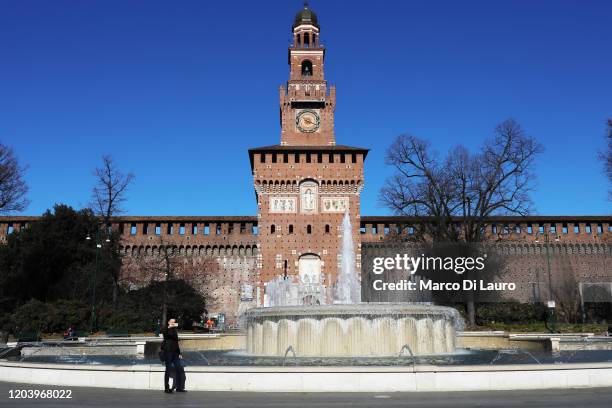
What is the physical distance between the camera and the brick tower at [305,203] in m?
36.9

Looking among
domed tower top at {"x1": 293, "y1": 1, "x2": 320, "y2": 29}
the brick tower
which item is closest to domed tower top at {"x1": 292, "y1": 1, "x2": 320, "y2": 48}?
domed tower top at {"x1": 293, "y1": 1, "x2": 320, "y2": 29}

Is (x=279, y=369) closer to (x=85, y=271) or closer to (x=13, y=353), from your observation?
(x=13, y=353)

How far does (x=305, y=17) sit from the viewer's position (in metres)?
44.4

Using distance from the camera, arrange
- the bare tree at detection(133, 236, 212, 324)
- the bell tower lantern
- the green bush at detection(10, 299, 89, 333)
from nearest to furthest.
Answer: the green bush at detection(10, 299, 89, 333), the bare tree at detection(133, 236, 212, 324), the bell tower lantern

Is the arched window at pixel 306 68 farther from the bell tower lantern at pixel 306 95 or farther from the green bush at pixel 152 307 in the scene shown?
the green bush at pixel 152 307

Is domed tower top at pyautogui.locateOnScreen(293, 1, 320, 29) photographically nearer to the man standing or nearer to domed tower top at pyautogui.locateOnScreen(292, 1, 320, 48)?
domed tower top at pyautogui.locateOnScreen(292, 1, 320, 48)

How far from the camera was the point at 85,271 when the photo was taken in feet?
111

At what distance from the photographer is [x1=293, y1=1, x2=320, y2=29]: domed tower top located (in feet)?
145

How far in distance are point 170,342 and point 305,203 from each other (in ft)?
98.6

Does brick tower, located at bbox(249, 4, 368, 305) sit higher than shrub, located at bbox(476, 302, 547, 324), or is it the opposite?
brick tower, located at bbox(249, 4, 368, 305)

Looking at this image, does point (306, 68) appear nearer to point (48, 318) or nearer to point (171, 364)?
point (48, 318)

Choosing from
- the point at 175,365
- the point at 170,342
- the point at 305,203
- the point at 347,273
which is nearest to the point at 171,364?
the point at 175,365

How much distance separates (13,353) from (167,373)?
6.96 m

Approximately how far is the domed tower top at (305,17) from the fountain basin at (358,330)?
1379 inches
